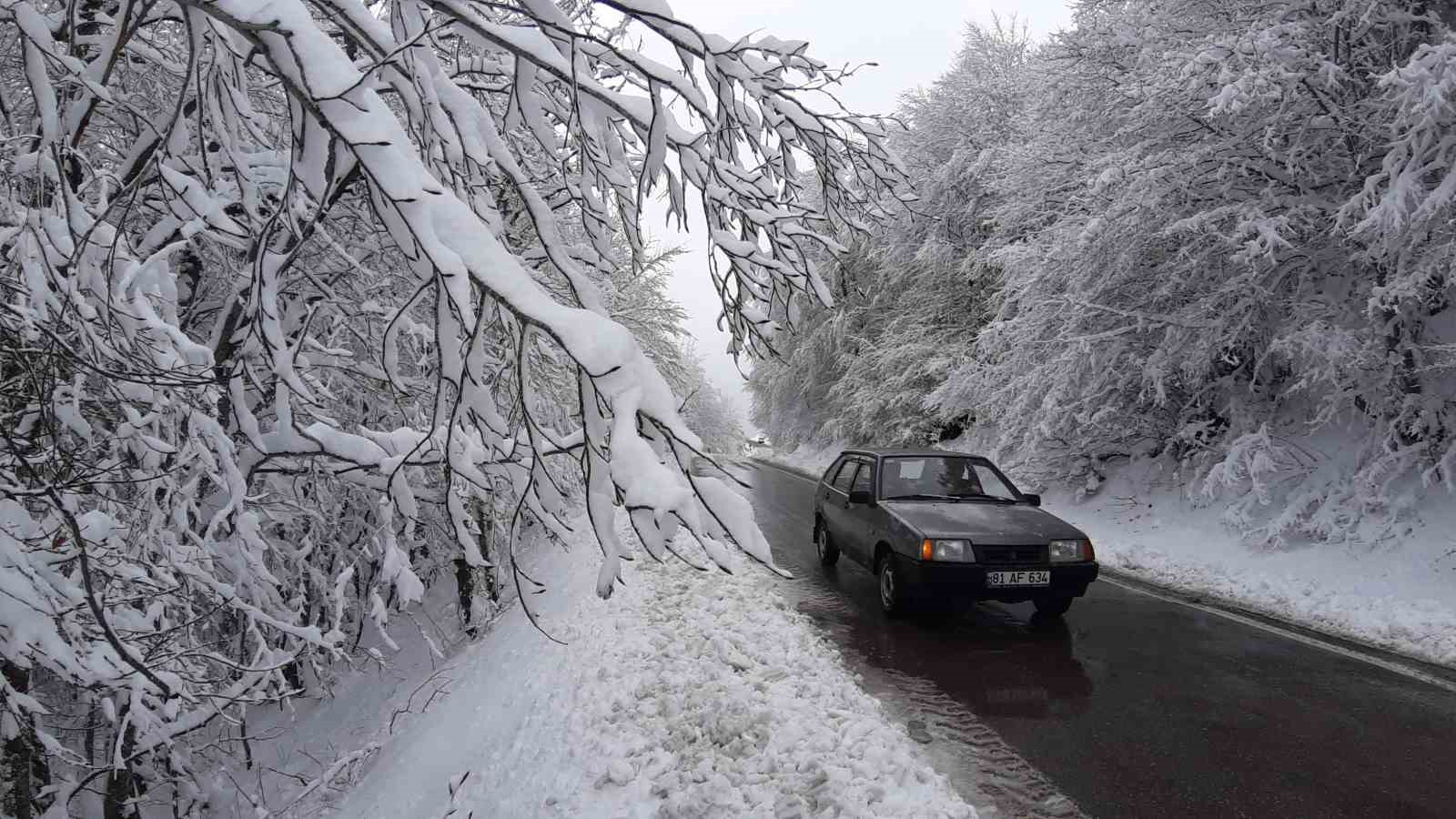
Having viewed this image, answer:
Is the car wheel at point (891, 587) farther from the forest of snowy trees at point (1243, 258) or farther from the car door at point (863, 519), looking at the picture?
the forest of snowy trees at point (1243, 258)

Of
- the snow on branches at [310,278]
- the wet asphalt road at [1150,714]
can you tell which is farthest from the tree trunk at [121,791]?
the wet asphalt road at [1150,714]

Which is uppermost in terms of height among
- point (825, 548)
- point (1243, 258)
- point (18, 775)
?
point (1243, 258)

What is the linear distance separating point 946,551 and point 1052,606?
135cm

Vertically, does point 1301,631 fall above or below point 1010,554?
below

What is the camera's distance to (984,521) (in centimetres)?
634

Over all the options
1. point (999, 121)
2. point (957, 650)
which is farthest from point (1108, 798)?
point (999, 121)

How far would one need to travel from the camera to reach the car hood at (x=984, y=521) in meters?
5.99

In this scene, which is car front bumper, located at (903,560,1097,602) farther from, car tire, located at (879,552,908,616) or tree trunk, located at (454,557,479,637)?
tree trunk, located at (454,557,479,637)

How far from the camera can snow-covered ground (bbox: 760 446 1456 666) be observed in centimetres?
620

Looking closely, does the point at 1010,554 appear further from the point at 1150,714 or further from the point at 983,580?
the point at 1150,714

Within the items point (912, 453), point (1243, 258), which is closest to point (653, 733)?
point (912, 453)

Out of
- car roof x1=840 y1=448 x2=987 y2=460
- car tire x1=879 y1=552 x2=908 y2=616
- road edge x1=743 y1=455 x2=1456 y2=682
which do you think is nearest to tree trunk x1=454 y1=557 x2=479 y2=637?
car tire x1=879 y1=552 x2=908 y2=616

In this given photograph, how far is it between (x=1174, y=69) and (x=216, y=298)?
1015cm

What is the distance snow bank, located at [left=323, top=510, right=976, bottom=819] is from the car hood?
1.35 meters
